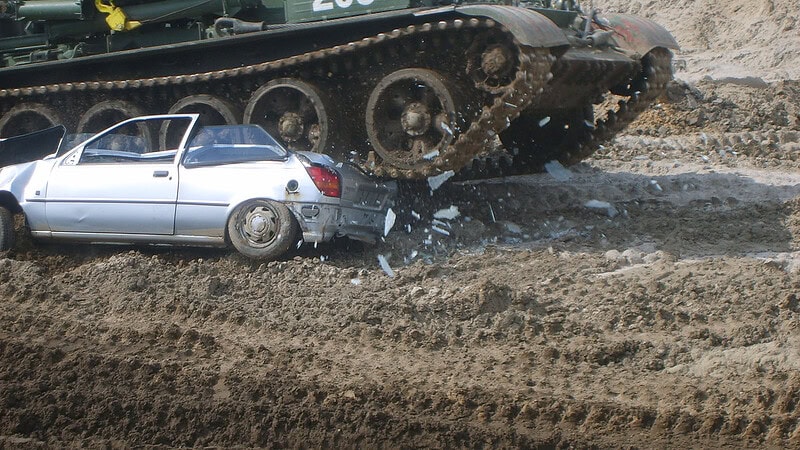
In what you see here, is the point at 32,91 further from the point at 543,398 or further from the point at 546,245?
the point at 543,398

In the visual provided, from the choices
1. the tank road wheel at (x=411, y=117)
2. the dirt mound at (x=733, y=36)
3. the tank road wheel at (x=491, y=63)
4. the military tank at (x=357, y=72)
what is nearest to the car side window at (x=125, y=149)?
A: the military tank at (x=357, y=72)

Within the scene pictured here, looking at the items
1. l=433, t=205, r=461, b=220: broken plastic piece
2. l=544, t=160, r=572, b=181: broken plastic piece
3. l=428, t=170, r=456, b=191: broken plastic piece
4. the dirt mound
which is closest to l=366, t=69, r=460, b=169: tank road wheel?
l=428, t=170, r=456, b=191: broken plastic piece

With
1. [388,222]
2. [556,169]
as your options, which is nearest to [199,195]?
[388,222]

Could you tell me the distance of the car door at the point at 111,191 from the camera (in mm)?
9117

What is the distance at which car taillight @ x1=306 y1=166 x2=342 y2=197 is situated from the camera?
29.0 ft

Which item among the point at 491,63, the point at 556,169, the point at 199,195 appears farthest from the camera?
the point at 556,169

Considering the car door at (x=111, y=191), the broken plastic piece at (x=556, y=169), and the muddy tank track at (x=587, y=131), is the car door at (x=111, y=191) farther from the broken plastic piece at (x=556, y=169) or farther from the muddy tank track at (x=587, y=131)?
the broken plastic piece at (x=556, y=169)

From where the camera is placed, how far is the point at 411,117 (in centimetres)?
1004

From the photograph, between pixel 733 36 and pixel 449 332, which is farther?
pixel 733 36

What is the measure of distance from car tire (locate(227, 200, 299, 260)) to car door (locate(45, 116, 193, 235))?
61 cm

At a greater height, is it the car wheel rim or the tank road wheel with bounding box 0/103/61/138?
the tank road wheel with bounding box 0/103/61/138

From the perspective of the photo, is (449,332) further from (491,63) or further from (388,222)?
(491,63)

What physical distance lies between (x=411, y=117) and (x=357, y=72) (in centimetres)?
89

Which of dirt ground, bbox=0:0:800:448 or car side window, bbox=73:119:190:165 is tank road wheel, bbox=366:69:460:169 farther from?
car side window, bbox=73:119:190:165
